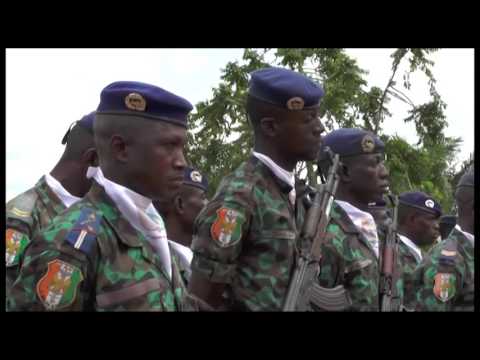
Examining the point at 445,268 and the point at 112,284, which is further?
the point at 445,268

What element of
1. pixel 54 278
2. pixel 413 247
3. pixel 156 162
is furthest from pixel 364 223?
pixel 413 247

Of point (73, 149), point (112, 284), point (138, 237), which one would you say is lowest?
point (112, 284)

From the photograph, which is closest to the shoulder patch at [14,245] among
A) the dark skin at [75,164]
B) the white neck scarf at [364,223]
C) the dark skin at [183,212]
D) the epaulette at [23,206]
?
the epaulette at [23,206]

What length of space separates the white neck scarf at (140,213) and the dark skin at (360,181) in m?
2.83

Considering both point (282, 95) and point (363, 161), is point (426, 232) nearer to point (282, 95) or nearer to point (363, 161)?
point (363, 161)

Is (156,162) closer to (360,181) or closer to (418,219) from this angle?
(360,181)

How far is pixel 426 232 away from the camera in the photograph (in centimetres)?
981

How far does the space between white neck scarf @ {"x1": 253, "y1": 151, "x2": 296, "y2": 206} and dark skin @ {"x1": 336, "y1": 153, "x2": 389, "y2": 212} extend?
138 centimetres

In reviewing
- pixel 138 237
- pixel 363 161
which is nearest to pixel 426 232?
pixel 363 161

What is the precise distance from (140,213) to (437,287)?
12.3 ft

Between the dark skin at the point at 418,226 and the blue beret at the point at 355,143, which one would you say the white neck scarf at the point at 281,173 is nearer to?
the blue beret at the point at 355,143

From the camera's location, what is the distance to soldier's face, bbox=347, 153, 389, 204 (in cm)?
640

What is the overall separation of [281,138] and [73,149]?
5.84ft

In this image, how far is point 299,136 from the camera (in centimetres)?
505
